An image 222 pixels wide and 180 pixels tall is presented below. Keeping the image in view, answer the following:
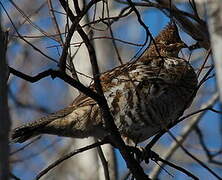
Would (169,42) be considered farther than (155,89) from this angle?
Yes

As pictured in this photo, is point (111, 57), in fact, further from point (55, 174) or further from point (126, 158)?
point (126, 158)

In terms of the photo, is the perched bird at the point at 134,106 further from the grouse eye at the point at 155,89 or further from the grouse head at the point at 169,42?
the grouse head at the point at 169,42

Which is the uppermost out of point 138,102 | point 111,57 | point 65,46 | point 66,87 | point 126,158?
point 66,87

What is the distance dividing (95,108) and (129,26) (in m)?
4.87

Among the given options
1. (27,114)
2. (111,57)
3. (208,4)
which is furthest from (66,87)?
(208,4)

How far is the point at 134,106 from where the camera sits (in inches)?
192

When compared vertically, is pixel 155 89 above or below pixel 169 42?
below

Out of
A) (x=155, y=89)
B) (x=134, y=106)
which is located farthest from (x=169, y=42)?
(x=134, y=106)

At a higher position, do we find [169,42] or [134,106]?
[169,42]

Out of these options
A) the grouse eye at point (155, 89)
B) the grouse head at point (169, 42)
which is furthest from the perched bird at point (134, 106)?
the grouse head at point (169, 42)

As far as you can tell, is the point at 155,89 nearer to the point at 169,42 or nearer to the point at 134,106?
the point at 134,106

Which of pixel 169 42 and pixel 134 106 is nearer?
pixel 134 106

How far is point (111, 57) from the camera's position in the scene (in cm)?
862

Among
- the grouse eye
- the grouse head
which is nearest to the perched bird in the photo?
the grouse eye
